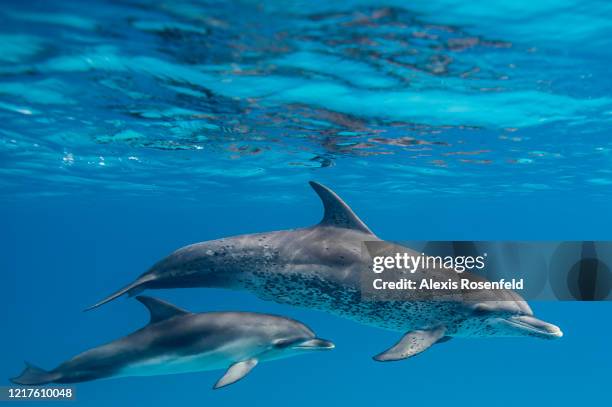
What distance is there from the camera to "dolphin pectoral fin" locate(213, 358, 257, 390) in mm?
8930

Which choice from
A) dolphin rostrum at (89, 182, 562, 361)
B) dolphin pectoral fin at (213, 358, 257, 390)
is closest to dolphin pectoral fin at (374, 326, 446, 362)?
dolphin rostrum at (89, 182, 562, 361)

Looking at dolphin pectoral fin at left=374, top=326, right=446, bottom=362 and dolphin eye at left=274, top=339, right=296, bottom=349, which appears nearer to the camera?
dolphin pectoral fin at left=374, top=326, right=446, bottom=362

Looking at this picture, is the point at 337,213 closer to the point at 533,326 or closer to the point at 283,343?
the point at 283,343

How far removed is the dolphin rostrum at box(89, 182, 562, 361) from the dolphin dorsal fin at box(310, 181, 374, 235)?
19 millimetres

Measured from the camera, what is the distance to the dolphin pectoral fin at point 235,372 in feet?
29.3

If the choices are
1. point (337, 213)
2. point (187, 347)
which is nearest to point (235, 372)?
point (187, 347)

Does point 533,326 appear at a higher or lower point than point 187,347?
higher

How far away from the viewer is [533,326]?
8.38 metres

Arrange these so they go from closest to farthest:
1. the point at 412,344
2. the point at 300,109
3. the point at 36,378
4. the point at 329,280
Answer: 1. the point at 412,344
2. the point at 329,280
3. the point at 36,378
4. the point at 300,109

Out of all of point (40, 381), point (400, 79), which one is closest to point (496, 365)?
point (400, 79)

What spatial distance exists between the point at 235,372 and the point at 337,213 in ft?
11.3

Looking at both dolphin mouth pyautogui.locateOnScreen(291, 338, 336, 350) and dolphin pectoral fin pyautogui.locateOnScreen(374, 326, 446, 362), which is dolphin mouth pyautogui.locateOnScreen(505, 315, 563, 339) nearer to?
dolphin pectoral fin pyautogui.locateOnScreen(374, 326, 446, 362)

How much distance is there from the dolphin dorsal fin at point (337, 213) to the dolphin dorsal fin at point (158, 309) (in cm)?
330

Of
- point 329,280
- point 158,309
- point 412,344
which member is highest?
point 329,280
